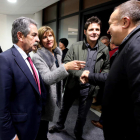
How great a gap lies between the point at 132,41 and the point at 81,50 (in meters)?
1.04

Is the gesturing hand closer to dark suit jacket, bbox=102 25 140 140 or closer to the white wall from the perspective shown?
dark suit jacket, bbox=102 25 140 140

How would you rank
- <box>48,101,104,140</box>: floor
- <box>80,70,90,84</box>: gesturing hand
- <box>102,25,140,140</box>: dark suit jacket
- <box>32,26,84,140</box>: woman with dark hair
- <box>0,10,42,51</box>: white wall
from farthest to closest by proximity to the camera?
<box>0,10,42,51</box>: white wall, <box>48,101,104,140</box>: floor, <box>80,70,90,84</box>: gesturing hand, <box>32,26,84,140</box>: woman with dark hair, <box>102,25,140,140</box>: dark suit jacket

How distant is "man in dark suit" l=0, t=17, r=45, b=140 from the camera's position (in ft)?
2.76

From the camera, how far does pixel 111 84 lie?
0.80 meters

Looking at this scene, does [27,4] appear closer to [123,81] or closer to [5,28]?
[5,28]

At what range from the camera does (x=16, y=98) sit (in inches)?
36.0

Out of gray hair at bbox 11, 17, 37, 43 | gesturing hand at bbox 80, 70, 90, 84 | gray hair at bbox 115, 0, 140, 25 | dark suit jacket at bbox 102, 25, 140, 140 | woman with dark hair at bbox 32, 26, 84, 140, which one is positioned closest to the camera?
dark suit jacket at bbox 102, 25, 140, 140

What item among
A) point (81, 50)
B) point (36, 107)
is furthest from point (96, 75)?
point (36, 107)

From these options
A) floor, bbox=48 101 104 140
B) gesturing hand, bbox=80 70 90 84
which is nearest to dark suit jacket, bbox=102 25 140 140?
gesturing hand, bbox=80 70 90 84

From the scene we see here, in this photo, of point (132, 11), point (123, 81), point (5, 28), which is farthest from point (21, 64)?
point (5, 28)

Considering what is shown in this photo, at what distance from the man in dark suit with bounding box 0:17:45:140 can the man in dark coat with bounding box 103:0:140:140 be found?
0.58 meters

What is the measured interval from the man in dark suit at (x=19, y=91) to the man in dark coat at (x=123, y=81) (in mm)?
576

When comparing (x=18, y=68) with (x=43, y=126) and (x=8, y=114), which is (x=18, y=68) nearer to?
(x=8, y=114)

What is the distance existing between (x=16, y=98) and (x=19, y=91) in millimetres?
60
